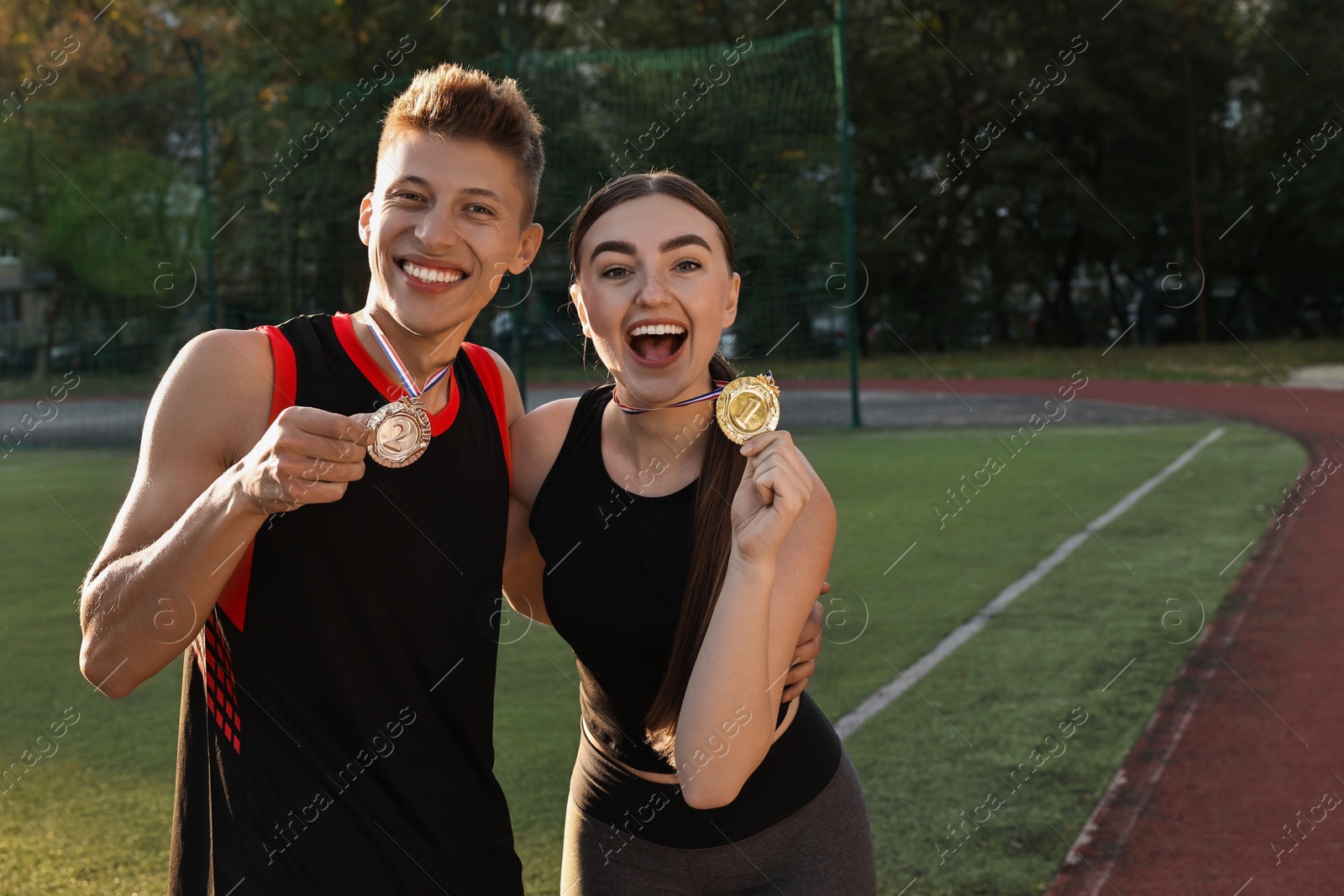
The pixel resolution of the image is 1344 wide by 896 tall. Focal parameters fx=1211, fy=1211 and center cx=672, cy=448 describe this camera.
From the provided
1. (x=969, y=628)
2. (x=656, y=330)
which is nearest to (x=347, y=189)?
(x=969, y=628)

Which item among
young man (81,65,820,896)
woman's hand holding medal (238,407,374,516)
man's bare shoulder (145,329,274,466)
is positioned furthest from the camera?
man's bare shoulder (145,329,274,466)

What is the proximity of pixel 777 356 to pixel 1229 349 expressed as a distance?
15.1 metres

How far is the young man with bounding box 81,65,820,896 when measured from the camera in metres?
2.09

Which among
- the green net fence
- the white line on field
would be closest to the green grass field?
the white line on field

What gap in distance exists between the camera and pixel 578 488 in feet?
8.39

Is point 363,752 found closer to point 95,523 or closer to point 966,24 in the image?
point 95,523

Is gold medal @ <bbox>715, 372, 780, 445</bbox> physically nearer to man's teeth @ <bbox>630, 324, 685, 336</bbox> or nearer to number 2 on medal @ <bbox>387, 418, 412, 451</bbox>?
man's teeth @ <bbox>630, 324, 685, 336</bbox>

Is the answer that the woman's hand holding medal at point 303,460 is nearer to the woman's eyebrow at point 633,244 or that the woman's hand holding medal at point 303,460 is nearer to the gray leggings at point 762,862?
the woman's eyebrow at point 633,244

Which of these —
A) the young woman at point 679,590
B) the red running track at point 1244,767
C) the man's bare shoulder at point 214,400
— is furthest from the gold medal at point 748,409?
the red running track at point 1244,767

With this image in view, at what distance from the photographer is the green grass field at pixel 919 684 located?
4504 millimetres

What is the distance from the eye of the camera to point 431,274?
2438 mm

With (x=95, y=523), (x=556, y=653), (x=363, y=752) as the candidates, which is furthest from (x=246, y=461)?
(x=95, y=523)

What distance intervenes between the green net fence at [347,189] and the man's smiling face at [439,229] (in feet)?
42.7

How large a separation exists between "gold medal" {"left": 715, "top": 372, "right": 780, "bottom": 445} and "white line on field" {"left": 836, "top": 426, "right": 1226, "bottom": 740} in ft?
10.9
